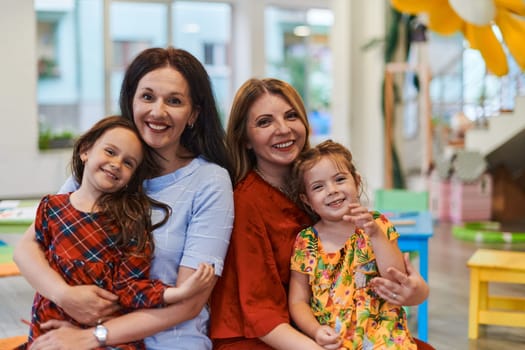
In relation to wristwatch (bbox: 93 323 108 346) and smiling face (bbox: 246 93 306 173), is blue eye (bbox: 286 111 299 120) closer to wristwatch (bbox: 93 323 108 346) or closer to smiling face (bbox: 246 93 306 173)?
smiling face (bbox: 246 93 306 173)

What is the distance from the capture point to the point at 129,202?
2.27 metres

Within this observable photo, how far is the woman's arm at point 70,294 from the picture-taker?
2145 mm

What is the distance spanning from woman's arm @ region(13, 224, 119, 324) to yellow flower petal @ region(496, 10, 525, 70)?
4.21 feet

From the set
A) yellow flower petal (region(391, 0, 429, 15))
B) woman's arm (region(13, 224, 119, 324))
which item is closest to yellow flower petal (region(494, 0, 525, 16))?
yellow flower petal (region(391, 0, 429, 15))

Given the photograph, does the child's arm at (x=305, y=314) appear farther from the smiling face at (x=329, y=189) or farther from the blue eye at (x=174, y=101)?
the blue eye at (x=174, y=101)

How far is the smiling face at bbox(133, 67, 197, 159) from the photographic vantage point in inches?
90.8

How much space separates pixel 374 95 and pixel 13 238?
17.5 ft

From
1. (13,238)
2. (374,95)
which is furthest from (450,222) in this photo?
(13,238)

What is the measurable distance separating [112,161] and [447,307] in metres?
3.34

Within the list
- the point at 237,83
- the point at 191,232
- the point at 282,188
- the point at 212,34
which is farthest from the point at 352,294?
the point at 212,34

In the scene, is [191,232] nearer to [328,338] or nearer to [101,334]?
[101,334]

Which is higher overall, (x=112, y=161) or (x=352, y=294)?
(x=112, y=161)

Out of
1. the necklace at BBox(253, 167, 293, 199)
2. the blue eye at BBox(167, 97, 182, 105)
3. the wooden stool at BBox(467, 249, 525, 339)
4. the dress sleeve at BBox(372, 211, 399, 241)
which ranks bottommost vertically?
the wooden stool at BBox(467, 249, 525, 339)

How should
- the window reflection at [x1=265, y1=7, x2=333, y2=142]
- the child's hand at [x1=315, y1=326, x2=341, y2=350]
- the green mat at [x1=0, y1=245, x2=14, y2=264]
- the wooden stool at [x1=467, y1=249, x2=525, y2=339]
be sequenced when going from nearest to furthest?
the child's hand at [x1=315, y1=326, x2=341, y2=350] → the wooden stool at [x1=467, y1=249, x2=525, y2=339] → the green mat at [x1=0, y1=245, x2=14, y2=264] → the window reflection at [x1=265, y1=7, x2=333, y2=142]
